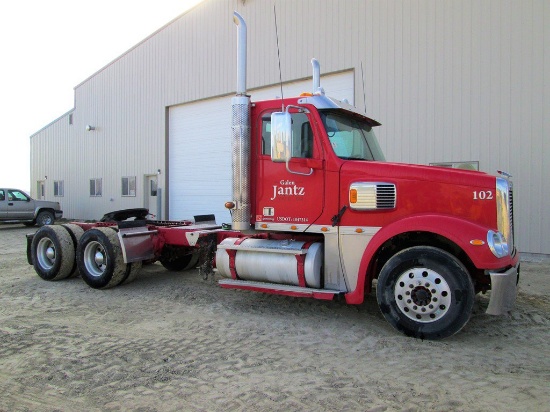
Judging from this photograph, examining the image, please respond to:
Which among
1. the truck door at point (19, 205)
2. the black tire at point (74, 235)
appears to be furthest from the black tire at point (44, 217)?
the black tire at point (74, 235)

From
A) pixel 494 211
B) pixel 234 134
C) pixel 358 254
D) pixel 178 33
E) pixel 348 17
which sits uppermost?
pixel 178 33

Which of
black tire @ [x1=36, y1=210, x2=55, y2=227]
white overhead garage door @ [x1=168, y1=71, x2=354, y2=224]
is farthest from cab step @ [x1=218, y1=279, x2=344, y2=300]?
black tire @ [x1=36, y1=210, x2=55, y2=227]

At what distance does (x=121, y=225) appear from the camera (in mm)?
6922

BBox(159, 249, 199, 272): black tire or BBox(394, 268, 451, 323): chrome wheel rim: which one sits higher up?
BBox(394, 268, 451, 323): chrome wheel rim

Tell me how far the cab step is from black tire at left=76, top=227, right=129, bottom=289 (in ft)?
7.46

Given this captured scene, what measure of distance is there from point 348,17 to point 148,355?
11.7 meters

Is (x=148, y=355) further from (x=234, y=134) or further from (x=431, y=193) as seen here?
(x=431, y=193)

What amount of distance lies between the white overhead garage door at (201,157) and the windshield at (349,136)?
9.41m

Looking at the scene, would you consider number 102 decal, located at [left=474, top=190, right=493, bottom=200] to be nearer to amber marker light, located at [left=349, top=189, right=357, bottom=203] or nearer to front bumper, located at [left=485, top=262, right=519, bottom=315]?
front bumper, located at [left=485, top=262, right=519, bottom=315]

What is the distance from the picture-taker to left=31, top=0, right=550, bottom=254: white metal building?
10047 millimetres

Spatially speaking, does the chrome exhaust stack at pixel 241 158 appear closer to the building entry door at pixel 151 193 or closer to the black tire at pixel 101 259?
the black tire at pixel 101 259

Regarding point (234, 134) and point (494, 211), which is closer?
point (494, 211)

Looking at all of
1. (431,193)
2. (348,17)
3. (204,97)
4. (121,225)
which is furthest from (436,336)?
(204,97)

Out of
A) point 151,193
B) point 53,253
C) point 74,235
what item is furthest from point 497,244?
point 151,193
